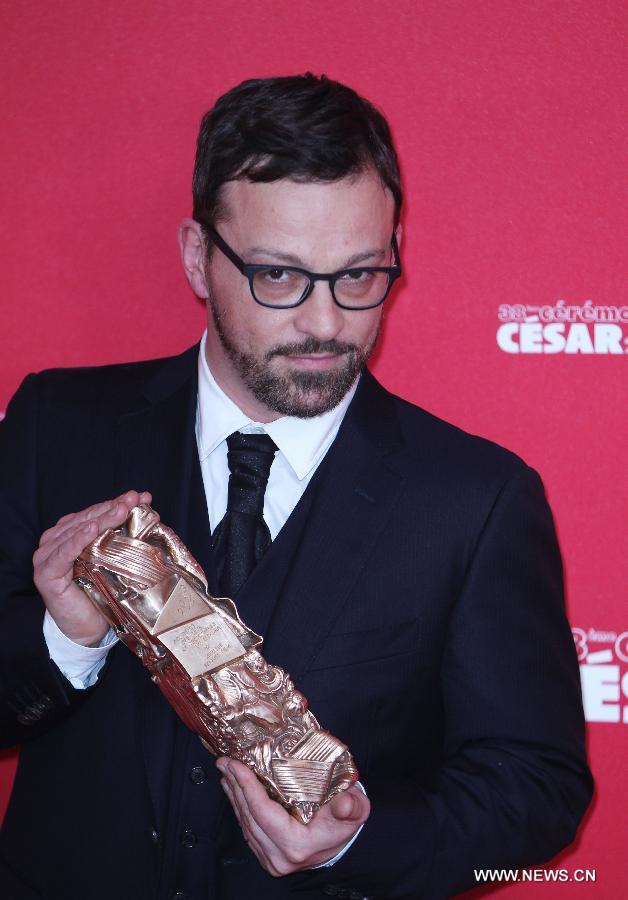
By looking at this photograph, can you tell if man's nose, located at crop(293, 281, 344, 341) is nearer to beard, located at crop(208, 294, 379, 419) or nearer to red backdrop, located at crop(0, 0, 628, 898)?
beard, located at crop(208, 294, 379, 419)

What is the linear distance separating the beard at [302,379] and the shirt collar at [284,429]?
69mm

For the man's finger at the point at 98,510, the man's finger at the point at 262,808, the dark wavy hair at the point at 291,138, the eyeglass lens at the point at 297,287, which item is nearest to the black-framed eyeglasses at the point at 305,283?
the eyeglass lens at the point at 297,287

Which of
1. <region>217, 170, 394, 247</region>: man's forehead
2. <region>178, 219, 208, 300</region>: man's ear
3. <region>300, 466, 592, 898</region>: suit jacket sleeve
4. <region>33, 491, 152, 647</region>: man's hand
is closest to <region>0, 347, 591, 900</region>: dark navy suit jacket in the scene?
<region>300, 466, 592, 898</region>: suit jacket sleeve

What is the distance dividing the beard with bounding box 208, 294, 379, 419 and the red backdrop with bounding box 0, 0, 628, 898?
22.0 inches

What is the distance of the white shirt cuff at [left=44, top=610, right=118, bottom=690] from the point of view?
1841mm

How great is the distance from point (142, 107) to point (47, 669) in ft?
4.38

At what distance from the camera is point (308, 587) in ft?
6.09

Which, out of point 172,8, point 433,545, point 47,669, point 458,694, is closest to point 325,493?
point 433,545

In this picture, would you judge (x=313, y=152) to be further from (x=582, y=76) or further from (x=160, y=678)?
(x=160, y=678)

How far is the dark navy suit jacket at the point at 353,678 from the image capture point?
183 cm

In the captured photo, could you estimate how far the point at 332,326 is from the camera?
186 centimetres

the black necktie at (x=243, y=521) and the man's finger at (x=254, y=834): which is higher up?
the black necktie at (x=243, y=521)

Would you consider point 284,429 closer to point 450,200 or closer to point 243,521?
point 243,521

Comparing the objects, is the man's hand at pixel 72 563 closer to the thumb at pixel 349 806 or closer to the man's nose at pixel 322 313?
the man's nose at pixel 322 313
